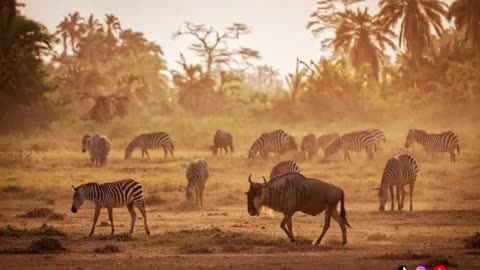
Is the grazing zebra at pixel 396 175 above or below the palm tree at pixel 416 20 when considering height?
below

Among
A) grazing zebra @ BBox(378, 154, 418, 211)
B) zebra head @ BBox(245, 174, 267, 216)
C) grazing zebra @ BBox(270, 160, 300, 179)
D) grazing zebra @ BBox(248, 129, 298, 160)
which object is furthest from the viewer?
grazing zebra @ BBox(248, 129, 298, 160)

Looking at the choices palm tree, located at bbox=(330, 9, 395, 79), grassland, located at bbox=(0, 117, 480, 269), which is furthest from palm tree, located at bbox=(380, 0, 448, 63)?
grassland, located at bbox=(0, 117, 480, 269)

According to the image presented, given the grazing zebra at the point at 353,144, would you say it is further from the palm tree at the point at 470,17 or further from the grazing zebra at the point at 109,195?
the grazing zebra at the point at 109,195

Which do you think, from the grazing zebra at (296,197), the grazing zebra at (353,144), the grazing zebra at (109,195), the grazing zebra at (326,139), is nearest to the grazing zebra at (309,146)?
the grazing zebra at (353,144)

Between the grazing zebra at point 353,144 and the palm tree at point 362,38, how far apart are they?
83.7 feet

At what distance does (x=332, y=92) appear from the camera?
194ft

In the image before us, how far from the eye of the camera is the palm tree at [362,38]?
2440 inches

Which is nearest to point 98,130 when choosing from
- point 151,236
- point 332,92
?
point 332,92

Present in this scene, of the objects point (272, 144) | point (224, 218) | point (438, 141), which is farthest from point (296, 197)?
point (272, 144)

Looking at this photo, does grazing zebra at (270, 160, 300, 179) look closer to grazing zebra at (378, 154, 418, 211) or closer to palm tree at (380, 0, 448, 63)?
grazing zebra at (378, 154, 418, 211)

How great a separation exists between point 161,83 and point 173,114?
2526cm

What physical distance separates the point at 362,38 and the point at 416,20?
17.4 feet

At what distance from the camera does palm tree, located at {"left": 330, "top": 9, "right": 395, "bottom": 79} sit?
203ft

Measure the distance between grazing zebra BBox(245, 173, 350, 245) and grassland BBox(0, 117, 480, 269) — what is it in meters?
0.67
